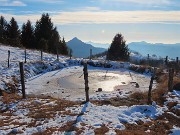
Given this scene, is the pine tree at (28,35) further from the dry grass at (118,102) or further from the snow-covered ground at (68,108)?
the dry grass at (118,102)

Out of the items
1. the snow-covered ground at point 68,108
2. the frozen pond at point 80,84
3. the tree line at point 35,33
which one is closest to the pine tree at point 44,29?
the tree line at point 35,33

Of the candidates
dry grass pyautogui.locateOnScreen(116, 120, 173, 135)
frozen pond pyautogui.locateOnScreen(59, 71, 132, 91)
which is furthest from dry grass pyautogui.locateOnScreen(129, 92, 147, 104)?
frozen pond pyautogui.locateOnScreen(59, 71, 132, 91)

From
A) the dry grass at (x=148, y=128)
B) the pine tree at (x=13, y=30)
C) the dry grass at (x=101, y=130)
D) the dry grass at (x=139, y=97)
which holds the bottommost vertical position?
the dry grass at (x=148, y=128)

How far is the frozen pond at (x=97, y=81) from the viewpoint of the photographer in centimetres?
3259

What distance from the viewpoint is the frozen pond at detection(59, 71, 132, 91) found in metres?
32.6

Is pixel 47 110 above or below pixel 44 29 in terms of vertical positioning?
below

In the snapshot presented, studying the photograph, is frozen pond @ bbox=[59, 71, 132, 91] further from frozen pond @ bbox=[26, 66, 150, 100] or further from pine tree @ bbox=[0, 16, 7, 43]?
pine tree @ bbox=[0, 16, 7, 43]

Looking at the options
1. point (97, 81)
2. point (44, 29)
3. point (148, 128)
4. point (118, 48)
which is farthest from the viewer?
point (44, 29)

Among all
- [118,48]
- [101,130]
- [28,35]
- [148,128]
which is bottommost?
[148,128]

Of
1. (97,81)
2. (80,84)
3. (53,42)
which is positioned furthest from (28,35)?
(80,84)

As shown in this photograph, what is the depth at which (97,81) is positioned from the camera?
35625 mm

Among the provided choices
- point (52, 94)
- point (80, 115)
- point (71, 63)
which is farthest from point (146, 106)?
point (71, 63)

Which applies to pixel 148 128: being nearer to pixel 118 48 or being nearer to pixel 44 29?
pixel 118 48

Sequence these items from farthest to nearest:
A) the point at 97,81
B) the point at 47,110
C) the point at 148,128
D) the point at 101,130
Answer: the point at 97,81, the point at 47,110, the point at 148,128, the point at 101,130
